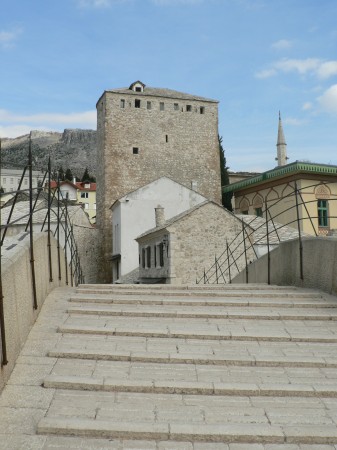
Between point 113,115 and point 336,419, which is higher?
point 113,115

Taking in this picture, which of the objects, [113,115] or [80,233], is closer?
[80,233]

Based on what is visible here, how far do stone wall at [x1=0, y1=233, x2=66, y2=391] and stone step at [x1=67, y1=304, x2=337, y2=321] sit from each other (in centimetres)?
67

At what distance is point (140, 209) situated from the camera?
112 ft

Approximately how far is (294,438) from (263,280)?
26.2 feet

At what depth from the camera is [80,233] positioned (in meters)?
38.3

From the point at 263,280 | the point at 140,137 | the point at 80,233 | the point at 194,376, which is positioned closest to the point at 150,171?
the point at 140,137

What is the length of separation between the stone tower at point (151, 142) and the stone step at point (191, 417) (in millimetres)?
35009

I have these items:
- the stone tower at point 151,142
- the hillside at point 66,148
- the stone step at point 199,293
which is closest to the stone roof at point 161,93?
the stone tower at point 151,142

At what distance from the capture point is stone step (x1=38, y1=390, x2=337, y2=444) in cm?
372

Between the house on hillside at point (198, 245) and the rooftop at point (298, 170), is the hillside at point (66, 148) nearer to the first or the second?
the rooftop at point (298, 170)

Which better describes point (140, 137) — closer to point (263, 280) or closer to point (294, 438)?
point (263, 280)

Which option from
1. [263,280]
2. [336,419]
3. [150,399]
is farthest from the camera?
[263,280]

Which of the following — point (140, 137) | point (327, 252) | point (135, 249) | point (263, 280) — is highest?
point (140, 137)

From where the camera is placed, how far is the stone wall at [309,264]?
7.75m
